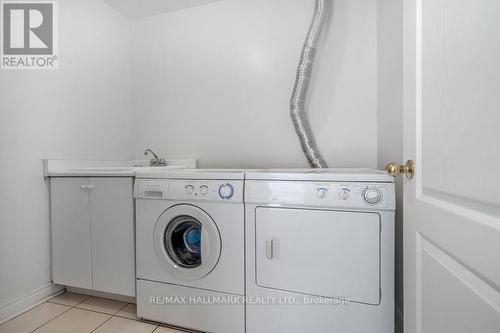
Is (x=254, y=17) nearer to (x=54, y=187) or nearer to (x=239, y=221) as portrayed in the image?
(x=239, y=221)

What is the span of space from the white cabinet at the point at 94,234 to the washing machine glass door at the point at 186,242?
25 centimetres

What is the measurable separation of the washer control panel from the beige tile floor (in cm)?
97

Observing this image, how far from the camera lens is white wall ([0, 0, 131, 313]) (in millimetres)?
1438

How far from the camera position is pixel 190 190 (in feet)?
4.28

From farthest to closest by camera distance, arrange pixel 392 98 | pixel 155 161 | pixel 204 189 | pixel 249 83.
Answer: pixel 155 161 → pixel 249 83 → pixel 392 98 → pixel 204 189

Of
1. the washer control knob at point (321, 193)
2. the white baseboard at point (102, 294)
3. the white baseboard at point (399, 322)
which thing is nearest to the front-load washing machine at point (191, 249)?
the white baseboard at point (102, 294)

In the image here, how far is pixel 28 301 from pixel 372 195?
7.15 ft

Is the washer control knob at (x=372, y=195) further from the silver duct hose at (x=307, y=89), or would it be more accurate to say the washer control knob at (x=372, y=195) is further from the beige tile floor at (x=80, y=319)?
the beige tile floor at (x=80, y=319)

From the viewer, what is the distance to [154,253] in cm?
136

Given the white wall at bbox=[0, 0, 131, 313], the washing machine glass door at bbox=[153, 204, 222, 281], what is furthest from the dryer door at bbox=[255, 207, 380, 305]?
the white wall at bbox=[0, 0, 131, 313]

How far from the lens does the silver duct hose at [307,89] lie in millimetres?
1690

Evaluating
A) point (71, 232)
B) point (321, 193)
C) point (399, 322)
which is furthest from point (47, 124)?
point (399, 322)

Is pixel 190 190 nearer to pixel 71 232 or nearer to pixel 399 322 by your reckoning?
pixel 71 232

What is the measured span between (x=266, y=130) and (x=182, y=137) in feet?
2.71
